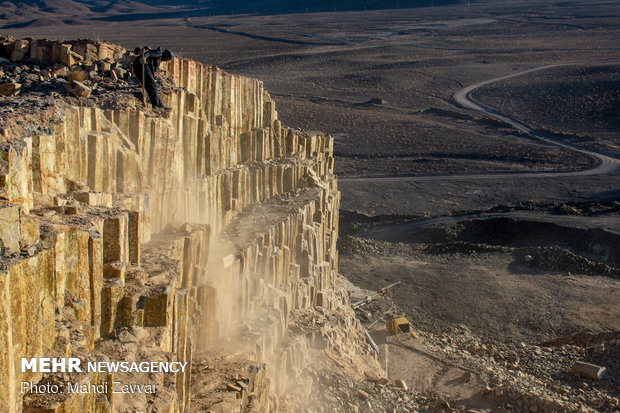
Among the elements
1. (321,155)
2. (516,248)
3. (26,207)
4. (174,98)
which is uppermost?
(174,98)

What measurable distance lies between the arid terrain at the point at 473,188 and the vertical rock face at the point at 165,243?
13.1 ft

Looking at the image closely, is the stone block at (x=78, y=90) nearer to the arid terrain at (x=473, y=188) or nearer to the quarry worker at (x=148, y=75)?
the quarry worker at (x=148, y=75)

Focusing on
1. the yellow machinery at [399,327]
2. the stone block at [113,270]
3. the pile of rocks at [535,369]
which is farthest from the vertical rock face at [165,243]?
the pile of rocks at [535,369]

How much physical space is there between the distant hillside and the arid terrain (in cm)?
1500

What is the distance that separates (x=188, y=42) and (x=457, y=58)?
3270cm

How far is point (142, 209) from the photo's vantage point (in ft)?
32.0

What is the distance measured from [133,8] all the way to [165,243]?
141918 mm

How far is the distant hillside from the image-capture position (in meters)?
100

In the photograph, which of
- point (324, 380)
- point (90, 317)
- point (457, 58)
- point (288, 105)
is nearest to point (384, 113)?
point (288, 105)

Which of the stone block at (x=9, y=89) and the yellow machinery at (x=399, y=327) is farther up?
the stone block at (x=9, y=89)

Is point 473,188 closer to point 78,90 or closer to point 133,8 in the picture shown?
point 78,90

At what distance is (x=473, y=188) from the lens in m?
35.9

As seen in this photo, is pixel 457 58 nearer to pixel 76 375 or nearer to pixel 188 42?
pixel 188 42

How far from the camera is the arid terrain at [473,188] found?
1738 centimetres
